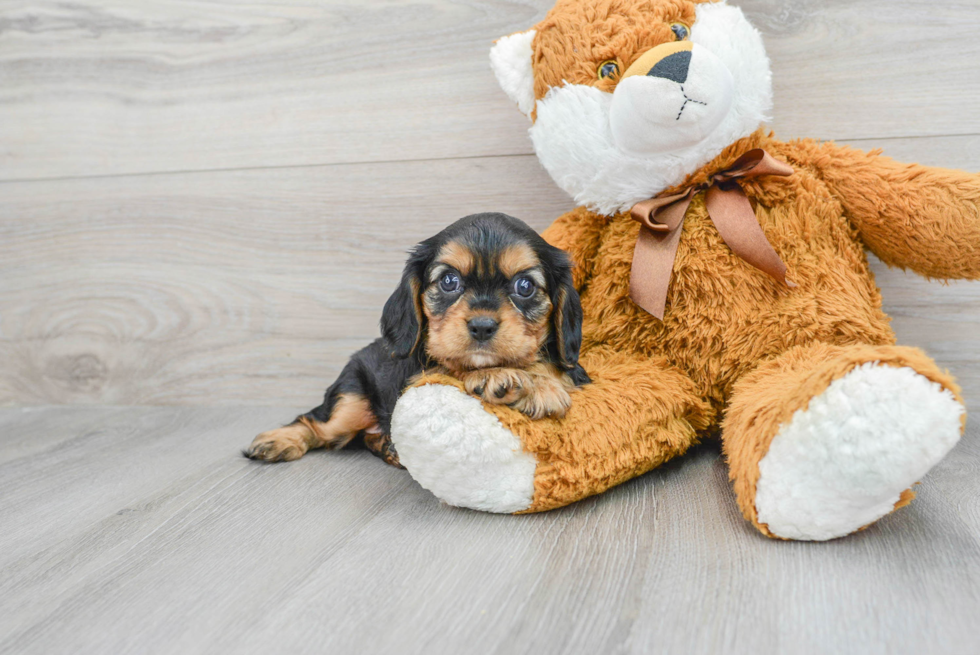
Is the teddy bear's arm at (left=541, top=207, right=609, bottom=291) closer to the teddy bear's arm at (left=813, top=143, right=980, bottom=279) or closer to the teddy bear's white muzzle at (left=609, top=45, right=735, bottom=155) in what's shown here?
the teddy bear's white muzzle at (left=609, top=45, right=735, bottom=155)

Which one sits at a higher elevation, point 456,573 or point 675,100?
point 675,100

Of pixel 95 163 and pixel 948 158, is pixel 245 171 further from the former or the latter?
pixel 948 158

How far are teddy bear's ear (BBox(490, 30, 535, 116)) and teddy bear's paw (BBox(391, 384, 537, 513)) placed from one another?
797mm

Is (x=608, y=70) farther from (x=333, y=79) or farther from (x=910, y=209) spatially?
(x=333, y=79)

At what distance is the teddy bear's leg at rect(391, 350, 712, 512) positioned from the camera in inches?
50.9

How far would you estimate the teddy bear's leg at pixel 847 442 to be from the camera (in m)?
1.06

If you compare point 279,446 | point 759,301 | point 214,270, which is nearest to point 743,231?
point 759,301

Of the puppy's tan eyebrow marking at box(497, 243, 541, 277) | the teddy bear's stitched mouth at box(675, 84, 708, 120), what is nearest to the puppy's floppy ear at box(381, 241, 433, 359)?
the puppy's tan eyebrow marking at box(497, 243, 541, 277)

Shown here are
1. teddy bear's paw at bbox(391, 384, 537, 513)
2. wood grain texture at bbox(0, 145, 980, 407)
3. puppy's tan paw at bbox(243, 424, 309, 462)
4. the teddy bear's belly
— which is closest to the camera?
teddy bear's paw at bbox(391, 384, 537, 513)

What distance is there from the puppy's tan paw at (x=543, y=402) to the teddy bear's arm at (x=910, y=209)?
84 cm

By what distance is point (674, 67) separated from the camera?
4.51 feet

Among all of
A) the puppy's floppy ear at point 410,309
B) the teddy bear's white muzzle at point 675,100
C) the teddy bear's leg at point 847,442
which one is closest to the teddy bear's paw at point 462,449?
the puppy's floppy ear at point 410,309

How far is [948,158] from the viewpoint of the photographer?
1860 millimetres

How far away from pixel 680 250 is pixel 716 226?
9cm
